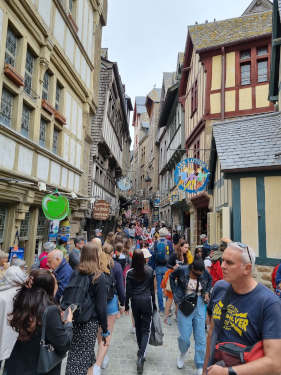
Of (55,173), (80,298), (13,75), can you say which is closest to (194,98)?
(55,173)

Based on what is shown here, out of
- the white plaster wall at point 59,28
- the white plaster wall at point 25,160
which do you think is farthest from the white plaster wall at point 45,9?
the white plaster wall at point 25,160

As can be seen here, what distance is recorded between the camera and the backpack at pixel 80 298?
8.84 ft

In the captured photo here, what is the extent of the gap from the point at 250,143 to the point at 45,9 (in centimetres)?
705

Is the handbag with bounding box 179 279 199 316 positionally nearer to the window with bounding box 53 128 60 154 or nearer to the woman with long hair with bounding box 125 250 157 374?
the woman with long hair with bounding box 125 250 157 374

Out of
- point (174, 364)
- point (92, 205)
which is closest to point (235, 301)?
point (174, 364)

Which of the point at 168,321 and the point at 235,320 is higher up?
the point at 235,320

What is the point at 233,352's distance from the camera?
167cm

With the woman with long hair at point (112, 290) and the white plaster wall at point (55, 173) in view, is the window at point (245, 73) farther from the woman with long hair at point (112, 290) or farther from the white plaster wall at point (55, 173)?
the woman with long hair at point (112, 290)

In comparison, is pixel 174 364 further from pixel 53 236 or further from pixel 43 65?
pixel 43 65

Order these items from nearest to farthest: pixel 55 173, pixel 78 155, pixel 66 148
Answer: pixel 55 173 → pixel 66 148 → pixel 78 155

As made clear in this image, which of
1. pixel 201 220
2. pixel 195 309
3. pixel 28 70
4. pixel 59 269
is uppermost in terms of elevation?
pixel 28 70

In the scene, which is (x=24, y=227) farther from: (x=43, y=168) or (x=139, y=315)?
(x=139, y=315)

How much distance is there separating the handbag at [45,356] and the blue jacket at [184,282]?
7.54 feet

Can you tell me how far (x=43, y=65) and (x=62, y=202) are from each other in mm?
4021
